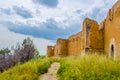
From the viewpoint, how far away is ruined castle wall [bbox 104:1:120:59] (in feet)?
53.5

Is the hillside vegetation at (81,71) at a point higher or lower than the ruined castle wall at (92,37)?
lower

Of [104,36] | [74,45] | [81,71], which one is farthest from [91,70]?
[74,45]

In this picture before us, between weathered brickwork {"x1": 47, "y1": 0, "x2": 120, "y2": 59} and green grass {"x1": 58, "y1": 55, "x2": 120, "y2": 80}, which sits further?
weathered brickwork {"x1": 47, "y1": 0, "x2": 120, "y2": 59}

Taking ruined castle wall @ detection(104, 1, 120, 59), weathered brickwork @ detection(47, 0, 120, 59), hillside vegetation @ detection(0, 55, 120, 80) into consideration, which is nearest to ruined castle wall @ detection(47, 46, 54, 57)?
weathered brickwork @ detection(47, 0, 120, 59)

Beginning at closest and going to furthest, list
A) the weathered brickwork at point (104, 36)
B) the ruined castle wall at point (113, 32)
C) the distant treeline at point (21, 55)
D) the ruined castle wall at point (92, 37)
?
the ruined castle wall at point (113, 32) < the weathered brickwork at point (104, 36) < the ruined castle wall at point (92, 37) < the distant treeline at point (21, 55)

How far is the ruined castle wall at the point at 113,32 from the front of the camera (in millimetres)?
16312

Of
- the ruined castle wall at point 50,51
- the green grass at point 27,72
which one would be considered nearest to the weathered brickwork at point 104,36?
the green grass at point 27,72

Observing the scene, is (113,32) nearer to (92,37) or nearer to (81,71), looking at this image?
(92,37)

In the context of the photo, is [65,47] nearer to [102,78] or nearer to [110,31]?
[110,31]

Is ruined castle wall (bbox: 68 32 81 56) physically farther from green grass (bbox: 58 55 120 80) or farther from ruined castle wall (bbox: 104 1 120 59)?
green grass (bbox: 58 55 120 80)

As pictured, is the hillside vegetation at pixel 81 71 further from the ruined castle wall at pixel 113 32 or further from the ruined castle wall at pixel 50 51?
the ruined castle wall at pixel 50 51

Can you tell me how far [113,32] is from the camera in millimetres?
17328

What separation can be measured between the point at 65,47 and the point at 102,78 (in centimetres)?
1748

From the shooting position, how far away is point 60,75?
12.3 metres
